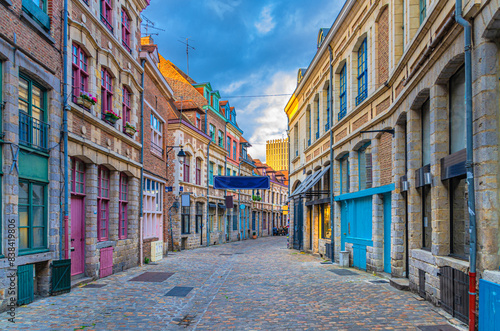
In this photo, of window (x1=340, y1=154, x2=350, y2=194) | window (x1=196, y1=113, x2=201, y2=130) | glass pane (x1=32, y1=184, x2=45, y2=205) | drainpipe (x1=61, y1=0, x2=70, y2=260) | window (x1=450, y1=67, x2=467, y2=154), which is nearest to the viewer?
window (x1=450, y1=67, x2=467, y2=154)

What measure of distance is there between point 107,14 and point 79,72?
3.28m

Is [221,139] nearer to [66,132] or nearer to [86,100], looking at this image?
[86,100]

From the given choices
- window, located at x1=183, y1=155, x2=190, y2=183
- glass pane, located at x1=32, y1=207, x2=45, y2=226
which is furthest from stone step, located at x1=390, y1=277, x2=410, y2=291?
window, located at x1=183, y1=155, x2=190, y2=183

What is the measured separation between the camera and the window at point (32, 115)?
841cm

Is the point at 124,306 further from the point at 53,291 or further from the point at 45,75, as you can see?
the point at 45,75

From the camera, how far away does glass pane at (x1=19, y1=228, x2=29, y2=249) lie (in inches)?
325

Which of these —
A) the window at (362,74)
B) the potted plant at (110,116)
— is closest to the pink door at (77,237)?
the potted plant at (110,116)

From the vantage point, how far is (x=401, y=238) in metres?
10.9

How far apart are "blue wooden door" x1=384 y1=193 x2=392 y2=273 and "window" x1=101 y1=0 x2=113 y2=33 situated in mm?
10376

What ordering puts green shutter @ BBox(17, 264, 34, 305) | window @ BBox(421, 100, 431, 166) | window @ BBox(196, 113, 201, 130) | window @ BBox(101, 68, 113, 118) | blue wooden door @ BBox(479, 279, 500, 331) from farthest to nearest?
window @ BBox(196, 113, 201, 130) < window @ BBox(101, 68, 113, 118) < window @ BBox(421, 100, 431, 166) < green shutter @ BBox(17, 264, 34, 305) < blue wooden door @ BBox(479, 279, 500, 331)

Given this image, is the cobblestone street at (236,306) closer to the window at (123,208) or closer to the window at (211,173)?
the window at (123,208)

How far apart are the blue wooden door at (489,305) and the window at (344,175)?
34.1 feet

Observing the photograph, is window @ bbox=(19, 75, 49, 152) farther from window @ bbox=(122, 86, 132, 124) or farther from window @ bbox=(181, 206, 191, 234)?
window @ bbox=(181, 206, 191, 234)

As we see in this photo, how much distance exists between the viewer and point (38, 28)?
8.73 meters
